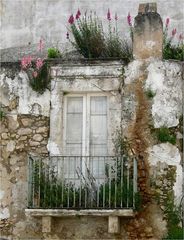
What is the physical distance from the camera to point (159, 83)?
14.3 m

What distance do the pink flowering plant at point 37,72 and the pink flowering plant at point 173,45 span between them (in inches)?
87.1

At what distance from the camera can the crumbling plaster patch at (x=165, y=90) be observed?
46.3 feet

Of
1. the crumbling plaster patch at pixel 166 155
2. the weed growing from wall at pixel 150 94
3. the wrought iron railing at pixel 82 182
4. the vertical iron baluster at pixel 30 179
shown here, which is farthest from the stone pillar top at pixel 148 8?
the vertical iron baluster at pixel 30 179

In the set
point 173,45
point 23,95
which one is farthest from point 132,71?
point 23,95

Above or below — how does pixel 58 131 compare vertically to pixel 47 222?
above

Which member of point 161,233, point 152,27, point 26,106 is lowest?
point 161,233

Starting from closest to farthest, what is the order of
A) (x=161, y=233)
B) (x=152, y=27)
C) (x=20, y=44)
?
(x=161, y=233) → (x=152, y=27) → (x=20, y=44)

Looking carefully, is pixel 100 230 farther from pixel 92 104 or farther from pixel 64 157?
pixel 92 104

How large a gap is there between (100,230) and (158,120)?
218cm

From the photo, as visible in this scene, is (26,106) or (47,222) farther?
(26,106)

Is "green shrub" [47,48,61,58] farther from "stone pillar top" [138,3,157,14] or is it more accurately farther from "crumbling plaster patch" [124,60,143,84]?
"stone pillar top" [138,3,157,14]

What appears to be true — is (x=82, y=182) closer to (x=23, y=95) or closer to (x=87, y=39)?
(x=23, y=95)

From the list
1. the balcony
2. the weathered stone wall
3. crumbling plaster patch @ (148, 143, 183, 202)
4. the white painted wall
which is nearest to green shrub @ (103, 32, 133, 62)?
the weathered stone wall

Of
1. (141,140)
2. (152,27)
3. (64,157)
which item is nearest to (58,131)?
(64,157)
